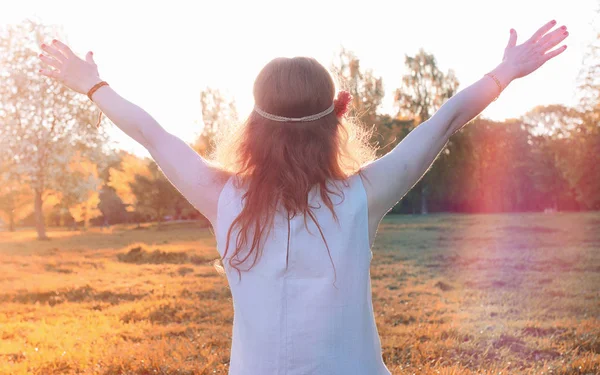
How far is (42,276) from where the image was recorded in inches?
487

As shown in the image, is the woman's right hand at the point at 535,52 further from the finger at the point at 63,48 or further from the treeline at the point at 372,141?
the treeline at the point at 372,141

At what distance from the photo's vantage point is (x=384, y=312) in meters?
7.59

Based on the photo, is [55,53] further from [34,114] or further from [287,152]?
[34,114]

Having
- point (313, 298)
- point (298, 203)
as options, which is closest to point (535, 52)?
point (298, 203)

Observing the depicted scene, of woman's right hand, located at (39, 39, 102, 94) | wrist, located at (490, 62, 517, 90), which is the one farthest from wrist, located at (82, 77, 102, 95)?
wrist, located at (490, 62, 517, 90)

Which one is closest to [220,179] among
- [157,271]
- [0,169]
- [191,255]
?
[157,271]

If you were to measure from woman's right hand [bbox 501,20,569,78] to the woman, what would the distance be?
0.67ft

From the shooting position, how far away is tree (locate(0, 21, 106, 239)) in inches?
780

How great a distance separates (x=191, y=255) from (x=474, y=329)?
9.88 m

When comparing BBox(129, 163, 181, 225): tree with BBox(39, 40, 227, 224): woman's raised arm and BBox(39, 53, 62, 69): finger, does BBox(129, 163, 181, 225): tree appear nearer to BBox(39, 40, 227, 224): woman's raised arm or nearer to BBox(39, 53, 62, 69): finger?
BBox(39, 53, 62, 69): finger

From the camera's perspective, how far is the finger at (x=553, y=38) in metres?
2.07

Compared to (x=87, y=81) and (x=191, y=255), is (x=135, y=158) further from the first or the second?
(x=87, y=81)

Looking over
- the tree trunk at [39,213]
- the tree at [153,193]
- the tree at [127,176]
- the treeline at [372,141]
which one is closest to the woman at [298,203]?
the treeline at [372,141]

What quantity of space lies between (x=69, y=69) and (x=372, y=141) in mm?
15854
